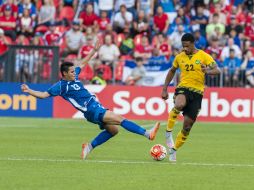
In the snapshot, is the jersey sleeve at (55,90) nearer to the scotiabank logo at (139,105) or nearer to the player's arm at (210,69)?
the player's arm at (210,69)

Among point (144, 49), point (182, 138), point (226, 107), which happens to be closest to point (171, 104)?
point (226, 107)

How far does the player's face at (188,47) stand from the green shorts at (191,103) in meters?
0.62

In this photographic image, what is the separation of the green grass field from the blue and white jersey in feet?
2.96

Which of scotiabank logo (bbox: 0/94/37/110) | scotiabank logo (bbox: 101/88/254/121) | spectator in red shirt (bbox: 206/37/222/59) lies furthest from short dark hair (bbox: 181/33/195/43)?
spectator in red shirt (bbox: 206/37/222/59)

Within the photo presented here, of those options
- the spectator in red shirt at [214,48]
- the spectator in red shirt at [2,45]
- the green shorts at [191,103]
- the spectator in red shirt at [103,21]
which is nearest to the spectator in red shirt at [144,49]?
the spectator in red shirt at [103,21]

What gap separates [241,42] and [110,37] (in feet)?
13.7

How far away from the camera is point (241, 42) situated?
29141mm

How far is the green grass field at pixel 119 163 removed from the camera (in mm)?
11414

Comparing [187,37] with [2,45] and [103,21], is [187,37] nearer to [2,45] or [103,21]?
[2,45]

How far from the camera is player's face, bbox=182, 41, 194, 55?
1464 cm

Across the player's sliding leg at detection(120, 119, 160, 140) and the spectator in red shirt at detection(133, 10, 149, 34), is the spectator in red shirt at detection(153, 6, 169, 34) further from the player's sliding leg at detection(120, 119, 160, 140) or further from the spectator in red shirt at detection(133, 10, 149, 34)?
the player's sliding leg at detection(120, 119, 160, 140)

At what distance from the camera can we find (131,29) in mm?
30109

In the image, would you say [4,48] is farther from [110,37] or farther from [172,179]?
[172,179]

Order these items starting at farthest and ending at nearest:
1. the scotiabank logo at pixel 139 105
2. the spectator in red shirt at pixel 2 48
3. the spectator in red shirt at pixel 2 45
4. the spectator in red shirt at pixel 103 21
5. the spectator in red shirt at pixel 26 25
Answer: the spectator in red shirt at pixel 103 21 < the spectator in red shirt at pixel 26 25 < the spectator in red shirt at pixel 2 45 < the spectator in red shirt at pixel 2 48 < the scotiabank logo at pixel 139 105
